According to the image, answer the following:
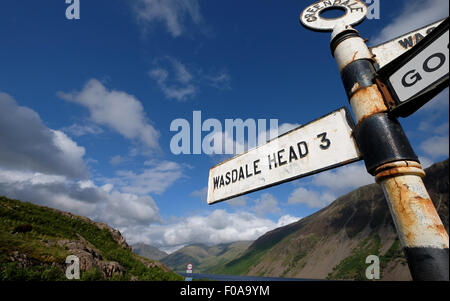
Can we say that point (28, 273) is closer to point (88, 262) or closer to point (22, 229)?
point (88, 262)

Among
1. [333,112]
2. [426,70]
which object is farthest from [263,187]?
[426,70]

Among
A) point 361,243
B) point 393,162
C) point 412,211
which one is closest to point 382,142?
point 393,162

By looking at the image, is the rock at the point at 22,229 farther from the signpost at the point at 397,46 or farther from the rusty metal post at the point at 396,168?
the signpost at the point at 397,46

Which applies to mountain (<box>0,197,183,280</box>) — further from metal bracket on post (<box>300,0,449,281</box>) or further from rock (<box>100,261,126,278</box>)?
metal bracket on post (<box>300,0,449,281</box>)

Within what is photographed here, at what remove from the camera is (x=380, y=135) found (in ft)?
5.66

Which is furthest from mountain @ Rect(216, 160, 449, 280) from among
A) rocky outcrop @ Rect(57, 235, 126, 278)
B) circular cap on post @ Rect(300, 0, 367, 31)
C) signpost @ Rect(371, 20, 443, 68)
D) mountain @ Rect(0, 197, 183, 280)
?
circular cap on post @ Rect(300, 0, 367, 31)

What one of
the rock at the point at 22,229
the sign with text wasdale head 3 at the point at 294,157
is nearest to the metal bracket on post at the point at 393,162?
the sign with text wasdale head 3 at the point at 294,157

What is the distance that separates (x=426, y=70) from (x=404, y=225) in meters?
1.14

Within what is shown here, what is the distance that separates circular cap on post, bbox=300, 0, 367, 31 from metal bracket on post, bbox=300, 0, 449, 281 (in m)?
0.28

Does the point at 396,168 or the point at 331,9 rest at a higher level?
the point at 331,9

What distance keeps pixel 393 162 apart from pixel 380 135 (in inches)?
9.3

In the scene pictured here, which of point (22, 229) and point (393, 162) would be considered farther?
point (22, 229)

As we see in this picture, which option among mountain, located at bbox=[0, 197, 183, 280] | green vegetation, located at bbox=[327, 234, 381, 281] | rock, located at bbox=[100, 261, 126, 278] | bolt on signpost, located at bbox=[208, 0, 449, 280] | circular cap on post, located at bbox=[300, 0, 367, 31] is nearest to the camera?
bolt on signpost, located at bbox=[208, 0, 449, 280]

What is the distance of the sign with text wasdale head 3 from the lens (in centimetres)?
216
